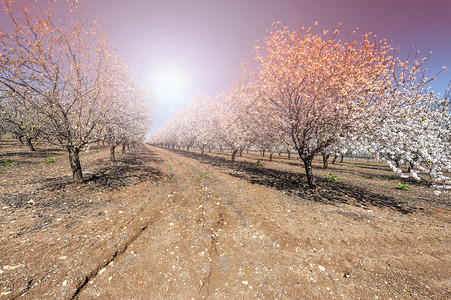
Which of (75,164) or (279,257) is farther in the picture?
(75,164)

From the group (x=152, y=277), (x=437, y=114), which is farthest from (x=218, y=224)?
(x=437, y=114)

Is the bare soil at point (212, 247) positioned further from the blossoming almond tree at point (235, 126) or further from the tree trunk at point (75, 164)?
the blossoming almond tree at point (235, 126)

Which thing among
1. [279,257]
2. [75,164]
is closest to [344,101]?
[279,257]

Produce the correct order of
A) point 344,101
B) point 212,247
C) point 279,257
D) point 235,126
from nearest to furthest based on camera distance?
point 279,257
point 212,247
point 344,101
point 235,126

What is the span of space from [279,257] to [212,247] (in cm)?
232

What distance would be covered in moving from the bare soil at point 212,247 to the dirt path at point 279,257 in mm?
33

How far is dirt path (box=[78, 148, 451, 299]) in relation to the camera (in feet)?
13.9

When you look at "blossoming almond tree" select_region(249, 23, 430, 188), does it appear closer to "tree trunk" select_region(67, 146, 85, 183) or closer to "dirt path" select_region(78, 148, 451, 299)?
"dirt path" select_region(78, 148, 451, 299)

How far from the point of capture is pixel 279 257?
17.9ft

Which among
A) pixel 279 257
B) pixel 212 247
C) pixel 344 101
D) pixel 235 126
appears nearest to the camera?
pixel 279 257

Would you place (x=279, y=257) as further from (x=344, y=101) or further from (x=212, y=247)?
(x=344, y=101)

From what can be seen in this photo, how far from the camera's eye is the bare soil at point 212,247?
4.21 m

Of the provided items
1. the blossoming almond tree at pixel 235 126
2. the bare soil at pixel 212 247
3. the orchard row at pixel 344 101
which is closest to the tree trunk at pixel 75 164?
the bare soil at pixel 212 247

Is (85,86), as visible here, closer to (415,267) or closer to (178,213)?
(178,213)
